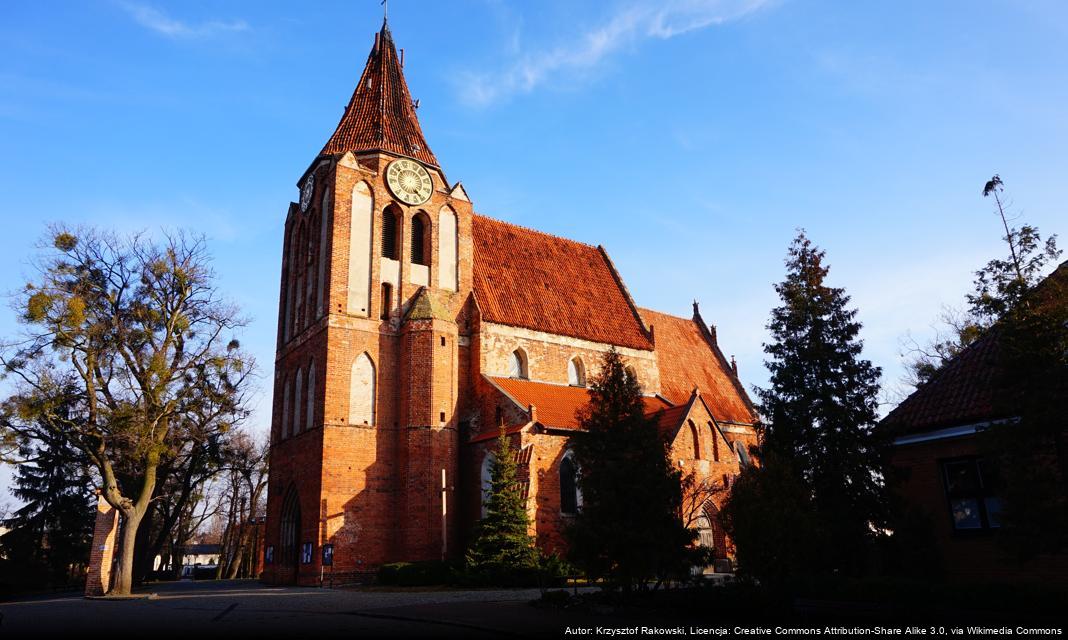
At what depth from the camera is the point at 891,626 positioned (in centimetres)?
1073

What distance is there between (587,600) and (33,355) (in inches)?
790

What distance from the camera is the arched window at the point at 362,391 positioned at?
26109 millimetres

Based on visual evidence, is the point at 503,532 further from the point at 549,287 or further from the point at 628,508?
the point at 549,287

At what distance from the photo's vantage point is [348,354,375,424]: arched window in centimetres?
2611

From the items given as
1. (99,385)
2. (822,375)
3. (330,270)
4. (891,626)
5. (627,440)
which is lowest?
(891,626)

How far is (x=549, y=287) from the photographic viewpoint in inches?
1320

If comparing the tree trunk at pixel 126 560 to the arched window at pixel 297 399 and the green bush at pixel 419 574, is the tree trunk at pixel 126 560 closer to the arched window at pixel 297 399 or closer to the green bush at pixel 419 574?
the arched window at pixel 297 399

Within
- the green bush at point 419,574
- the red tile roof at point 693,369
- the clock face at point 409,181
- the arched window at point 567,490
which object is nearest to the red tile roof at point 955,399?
the arched window at point 567,490

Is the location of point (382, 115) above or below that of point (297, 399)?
above

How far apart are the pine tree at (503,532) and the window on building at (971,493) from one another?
11343 mm

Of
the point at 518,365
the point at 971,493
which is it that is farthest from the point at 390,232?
the point at 971,493

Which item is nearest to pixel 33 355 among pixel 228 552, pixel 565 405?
pixel 565 405

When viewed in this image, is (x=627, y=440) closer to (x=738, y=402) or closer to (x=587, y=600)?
(x=587, y=600)

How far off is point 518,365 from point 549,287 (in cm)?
504
